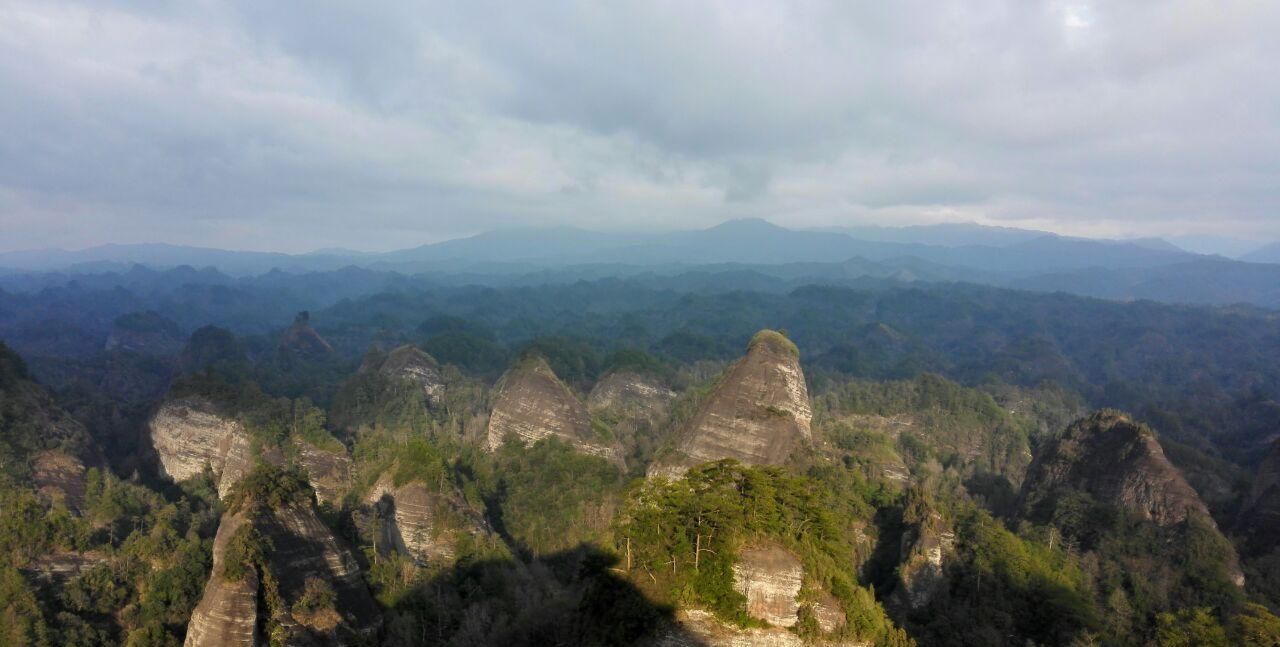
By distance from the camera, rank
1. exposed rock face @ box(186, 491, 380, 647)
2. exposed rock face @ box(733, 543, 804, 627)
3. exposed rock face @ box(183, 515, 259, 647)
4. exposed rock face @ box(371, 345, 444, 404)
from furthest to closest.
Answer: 1. exposed rock face @ box(371, 345, 444, 404)
2. exposed rock face @ box(186, 491, 380, 647)
3. exposed rock face @ box(183, 515, 259, 647)
4. exposed rock face @ box(733, 543, 804, 627)

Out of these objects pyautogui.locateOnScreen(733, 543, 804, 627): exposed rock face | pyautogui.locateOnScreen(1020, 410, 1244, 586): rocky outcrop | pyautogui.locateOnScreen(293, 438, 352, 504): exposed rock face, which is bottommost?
pyautogui.locateOnScreen(293, 438, 352, 504): exposed rock face

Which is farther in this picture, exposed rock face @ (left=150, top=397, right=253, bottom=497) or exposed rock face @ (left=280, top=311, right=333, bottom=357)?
exposed rock face @ (left=280, top=311, right=333, bottom=357)

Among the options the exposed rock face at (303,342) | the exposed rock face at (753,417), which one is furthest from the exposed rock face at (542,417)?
the exposed rock face at (303,342)

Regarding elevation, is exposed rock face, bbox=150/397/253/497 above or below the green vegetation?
below

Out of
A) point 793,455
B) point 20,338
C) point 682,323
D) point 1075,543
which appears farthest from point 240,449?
point 20,338

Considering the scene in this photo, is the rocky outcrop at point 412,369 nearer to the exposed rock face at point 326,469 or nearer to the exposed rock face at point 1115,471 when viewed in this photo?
the exposed rock face at point 326,469

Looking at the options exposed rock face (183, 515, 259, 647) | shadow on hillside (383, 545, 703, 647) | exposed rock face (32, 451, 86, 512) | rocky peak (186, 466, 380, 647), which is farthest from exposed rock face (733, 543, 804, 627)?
exposed rock face (32, 451, 86, 512)

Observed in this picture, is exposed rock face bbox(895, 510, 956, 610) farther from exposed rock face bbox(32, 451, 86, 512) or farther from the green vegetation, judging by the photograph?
exposed rock face bbox(32, 451, 86, 512)
